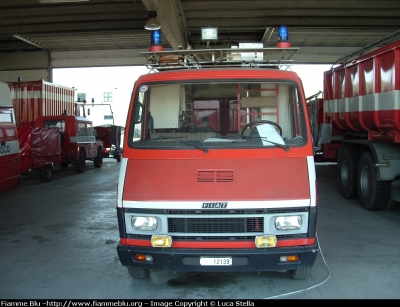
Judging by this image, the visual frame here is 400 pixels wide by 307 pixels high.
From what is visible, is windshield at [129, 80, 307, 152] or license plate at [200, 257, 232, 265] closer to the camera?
license plate at [200, 257, 232, 265]

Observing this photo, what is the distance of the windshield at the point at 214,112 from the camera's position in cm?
469

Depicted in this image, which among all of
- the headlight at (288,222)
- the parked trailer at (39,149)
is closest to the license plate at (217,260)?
the headlight at (288,222)

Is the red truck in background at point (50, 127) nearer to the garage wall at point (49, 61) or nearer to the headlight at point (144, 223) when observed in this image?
the garage wall at point (49, 61)

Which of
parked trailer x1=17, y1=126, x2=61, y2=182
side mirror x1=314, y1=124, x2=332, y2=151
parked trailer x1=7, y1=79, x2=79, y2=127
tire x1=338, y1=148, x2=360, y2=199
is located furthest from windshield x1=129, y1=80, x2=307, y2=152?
parked trailer x1=7, y1=79, x2=79, y2=127

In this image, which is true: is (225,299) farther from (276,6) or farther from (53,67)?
(53,67)

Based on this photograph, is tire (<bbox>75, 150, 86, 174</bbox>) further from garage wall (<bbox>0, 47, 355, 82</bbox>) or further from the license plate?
the license plate

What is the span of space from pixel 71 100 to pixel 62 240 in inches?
525

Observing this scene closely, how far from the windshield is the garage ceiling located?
265 inches

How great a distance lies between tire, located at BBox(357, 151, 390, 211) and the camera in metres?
7.96

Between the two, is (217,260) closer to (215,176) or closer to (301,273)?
(215,176)

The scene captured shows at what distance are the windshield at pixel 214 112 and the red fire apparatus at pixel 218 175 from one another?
0.04ft

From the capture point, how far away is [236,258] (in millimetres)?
3949

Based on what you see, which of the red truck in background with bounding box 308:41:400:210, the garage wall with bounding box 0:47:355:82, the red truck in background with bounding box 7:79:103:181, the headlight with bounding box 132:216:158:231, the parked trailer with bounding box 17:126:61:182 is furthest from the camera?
the garage wall with bounding box 0:47:355:82

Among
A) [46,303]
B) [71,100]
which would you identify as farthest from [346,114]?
[71,100]
